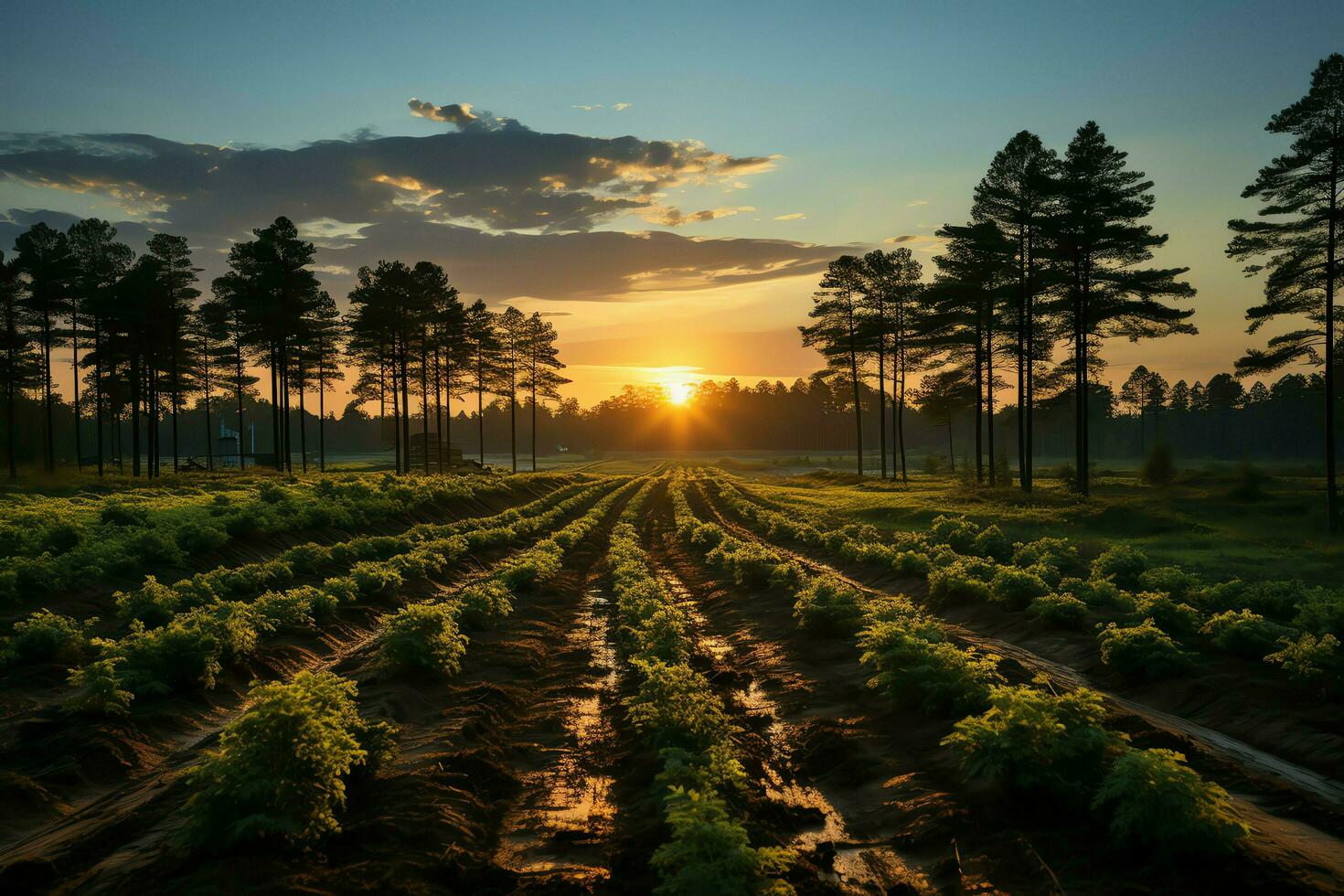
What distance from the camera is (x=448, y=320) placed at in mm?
64875

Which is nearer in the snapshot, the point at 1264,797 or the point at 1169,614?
the point at 1264,797

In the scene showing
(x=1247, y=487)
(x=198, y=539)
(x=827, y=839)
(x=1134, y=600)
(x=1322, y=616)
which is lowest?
(x=827, y=839)

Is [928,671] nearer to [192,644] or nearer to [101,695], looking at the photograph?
[192,644]

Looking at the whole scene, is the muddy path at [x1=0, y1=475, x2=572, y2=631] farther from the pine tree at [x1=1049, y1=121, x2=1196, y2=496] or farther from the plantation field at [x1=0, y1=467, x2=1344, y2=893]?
the pine tree at [x1=1049, y1=121, x2=1196, y2=496]

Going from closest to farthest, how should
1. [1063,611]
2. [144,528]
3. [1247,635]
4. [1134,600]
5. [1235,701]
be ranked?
[1235,701] < [1247,635] < [1063,611] < [1134,600] < [144,528]

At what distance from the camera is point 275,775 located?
624cm

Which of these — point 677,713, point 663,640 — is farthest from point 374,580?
point 677,713

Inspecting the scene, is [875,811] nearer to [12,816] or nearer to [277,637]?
[12,816]

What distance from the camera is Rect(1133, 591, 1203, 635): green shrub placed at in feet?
41.0

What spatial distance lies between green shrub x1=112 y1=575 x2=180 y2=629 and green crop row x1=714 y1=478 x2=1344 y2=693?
559 inches

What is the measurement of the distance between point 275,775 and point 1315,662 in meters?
11.3

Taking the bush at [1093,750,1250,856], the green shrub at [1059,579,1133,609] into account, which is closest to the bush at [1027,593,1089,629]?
the green shrub at [1059,579,1133,609]

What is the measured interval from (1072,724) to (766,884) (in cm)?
382

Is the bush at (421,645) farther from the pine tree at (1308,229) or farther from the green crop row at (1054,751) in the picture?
the pine tree at (1308,229)
